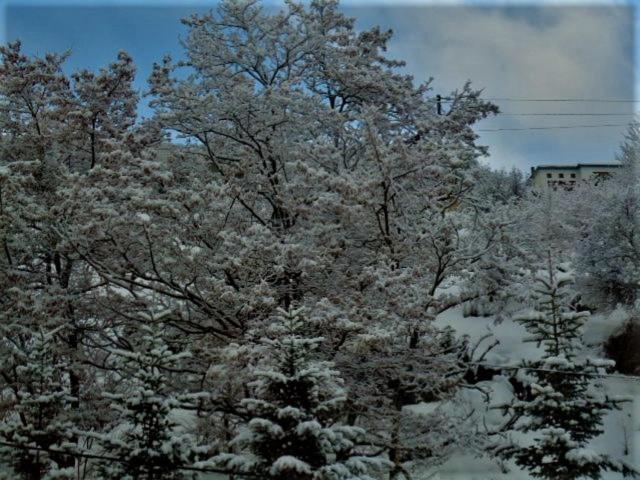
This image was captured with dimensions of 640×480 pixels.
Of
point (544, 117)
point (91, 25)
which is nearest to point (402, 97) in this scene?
point (544, 117)

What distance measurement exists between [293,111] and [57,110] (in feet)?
12.3

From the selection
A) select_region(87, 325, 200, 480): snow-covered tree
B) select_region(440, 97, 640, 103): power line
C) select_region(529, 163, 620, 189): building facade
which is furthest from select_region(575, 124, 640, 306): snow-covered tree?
select_region(529, 163, 620, 189): building facade

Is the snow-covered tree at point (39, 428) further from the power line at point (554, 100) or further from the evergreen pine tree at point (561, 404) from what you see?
the power line at point (554, 100)

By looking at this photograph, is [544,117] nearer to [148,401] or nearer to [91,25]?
[91,25]

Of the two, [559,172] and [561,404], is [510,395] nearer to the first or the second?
[561,404]

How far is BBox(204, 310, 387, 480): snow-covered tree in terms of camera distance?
4.62m

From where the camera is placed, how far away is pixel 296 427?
4633 mm

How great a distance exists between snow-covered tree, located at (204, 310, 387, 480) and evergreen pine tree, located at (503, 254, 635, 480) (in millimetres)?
2107

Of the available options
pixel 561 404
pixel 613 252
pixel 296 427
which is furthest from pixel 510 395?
pixel 296 427

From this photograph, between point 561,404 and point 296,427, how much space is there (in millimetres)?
2981

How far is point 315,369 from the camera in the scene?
4.80 m

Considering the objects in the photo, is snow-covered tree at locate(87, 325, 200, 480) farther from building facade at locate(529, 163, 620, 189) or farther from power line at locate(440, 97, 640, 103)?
building facade at locate(529, 163, 620, 189)

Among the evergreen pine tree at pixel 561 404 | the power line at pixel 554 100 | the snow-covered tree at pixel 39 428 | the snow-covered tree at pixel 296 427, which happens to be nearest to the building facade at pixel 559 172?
the power line at pixel 554 100

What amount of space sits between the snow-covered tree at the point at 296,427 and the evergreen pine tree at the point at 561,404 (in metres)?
2.11
